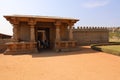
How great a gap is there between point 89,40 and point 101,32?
8.24 feet

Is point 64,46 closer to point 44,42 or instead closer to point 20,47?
point 20,47

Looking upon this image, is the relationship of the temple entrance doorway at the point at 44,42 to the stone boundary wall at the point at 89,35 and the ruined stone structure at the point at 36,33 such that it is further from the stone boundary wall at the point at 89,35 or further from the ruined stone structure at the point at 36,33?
the stone boundary wall at the point at 89,35

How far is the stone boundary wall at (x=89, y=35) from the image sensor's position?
70.8 ft

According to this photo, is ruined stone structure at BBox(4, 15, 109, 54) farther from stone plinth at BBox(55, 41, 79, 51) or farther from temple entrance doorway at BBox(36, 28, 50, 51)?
temple entrance doorway at BBox(36, 28, 50, 51)

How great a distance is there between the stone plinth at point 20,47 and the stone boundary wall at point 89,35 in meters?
8.87

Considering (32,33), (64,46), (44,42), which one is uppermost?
(32,33)

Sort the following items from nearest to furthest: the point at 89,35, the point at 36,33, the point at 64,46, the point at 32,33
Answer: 1. the point at 32,33
2. the point at 64,46
3. the point at 36,33
4. the point at 89,35

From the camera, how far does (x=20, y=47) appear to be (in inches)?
545

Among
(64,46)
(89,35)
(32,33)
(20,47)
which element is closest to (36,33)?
(32,33)

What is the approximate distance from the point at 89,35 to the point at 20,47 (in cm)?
1206

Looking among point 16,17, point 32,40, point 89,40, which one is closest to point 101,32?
point 89,40

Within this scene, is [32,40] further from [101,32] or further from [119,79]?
[101,32]

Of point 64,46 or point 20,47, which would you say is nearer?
point 20,47

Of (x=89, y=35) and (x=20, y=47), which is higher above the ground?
(x=89, y=35)
